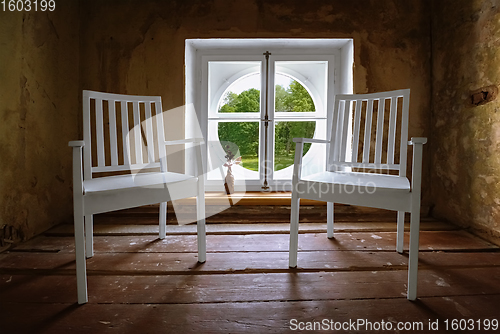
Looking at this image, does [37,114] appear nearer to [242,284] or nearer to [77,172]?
[77,172]

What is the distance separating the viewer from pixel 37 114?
1.80 metres

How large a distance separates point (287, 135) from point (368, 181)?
132 cm

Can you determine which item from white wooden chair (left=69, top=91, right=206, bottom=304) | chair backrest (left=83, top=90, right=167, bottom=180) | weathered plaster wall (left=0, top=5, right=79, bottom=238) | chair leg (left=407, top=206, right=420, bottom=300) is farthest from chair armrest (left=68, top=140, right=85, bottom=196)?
chair leg (left=407, top=206, right=420, bottom=300)

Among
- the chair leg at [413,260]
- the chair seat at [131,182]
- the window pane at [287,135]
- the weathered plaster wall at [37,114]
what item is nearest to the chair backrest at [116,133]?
the chair seat at [131,182]

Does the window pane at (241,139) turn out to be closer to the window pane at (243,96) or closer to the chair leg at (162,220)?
the window pane at (243,96)

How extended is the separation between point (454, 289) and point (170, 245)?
1.42m

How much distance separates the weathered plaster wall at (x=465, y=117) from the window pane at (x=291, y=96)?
3.27ft

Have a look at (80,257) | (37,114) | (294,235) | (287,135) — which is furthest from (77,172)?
(287,135)

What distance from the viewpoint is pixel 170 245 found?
1636 millimetres

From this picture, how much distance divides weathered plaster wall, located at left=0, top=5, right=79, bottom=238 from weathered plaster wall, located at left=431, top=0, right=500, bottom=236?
283 centimetres

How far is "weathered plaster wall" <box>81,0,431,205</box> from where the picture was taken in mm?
2174

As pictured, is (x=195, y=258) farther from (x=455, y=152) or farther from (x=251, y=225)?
(x=455, y=152)

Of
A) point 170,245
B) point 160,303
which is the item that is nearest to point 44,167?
point 170,245

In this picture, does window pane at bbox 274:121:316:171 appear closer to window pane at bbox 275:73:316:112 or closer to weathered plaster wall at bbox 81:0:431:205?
window pane at bbox 275:73:316:112
